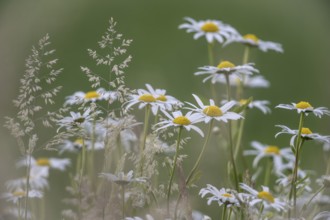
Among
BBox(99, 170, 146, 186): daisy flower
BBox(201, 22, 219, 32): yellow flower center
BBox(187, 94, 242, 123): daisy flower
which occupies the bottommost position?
BBox(99, 170, 146, 186): daisy flower

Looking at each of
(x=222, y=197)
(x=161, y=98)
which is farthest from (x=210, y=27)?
(x=222, y=197)

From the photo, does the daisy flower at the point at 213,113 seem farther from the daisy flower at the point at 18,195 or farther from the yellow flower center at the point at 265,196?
the daisy flower at the point at 18,195

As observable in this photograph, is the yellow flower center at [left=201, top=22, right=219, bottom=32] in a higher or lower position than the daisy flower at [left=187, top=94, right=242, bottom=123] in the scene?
higher

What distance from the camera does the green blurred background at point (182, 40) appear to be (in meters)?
4.25

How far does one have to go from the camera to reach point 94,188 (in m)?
1.95

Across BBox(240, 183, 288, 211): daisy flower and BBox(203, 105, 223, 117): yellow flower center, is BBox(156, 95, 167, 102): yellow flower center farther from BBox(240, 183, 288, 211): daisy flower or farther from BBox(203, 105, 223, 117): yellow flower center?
BBox(240, 183, 288, 211): daisy flower

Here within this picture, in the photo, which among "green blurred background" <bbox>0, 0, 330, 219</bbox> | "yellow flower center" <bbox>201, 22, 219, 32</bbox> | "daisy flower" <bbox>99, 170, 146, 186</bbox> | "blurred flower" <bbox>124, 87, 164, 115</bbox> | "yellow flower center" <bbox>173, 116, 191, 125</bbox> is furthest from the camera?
"green blurred background" <bbox>0, 0, 330, 219</bbox>

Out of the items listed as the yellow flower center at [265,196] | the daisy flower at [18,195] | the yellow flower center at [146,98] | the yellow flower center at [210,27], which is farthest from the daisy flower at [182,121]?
the yellow flower center at [210,27]

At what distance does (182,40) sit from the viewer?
5277mm

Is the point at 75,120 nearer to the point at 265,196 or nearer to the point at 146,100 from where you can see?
the point at 146,100

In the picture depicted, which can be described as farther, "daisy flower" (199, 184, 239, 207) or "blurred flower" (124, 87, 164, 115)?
"blurred flower" (124, 87, 164, 115)

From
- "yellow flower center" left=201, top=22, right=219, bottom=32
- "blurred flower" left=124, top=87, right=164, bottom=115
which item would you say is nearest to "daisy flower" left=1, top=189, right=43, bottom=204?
"blurred flower" left=124, top=87, right=164, bottom=115

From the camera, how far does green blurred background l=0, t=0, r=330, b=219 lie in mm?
4250

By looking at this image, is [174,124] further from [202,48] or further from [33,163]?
[202,48]
